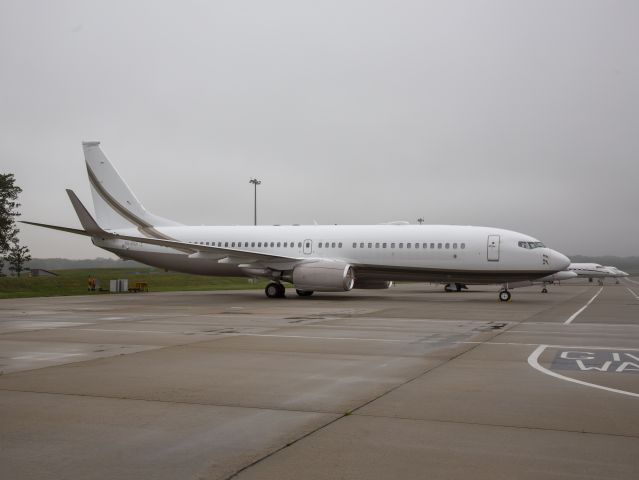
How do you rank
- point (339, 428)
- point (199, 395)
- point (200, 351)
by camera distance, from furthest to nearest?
point (200, 351) < point (199, 395) < point (339, 428)

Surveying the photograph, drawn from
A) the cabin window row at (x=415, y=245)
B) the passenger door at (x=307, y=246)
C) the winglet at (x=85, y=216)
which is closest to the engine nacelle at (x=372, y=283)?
the cabin window row at (x=415, y=245)

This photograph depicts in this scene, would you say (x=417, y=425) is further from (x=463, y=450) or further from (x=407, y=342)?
(x=407, y=342)

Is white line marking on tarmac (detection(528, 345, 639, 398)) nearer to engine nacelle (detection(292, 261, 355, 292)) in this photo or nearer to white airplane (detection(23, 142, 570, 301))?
white airplane (detection(23, 142, 570, 301))

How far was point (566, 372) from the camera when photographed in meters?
9.28

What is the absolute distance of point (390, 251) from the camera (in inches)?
1154

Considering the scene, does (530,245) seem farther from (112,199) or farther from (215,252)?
(112,199)

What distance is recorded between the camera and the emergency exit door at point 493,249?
27.7 meters

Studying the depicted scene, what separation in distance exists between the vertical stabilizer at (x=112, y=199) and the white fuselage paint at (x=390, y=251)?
6.03 ft

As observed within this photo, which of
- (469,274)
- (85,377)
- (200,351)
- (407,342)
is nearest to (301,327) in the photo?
(407,342)

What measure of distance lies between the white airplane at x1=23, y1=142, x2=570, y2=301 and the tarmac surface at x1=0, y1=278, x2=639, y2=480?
1383 cm

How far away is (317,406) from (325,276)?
21737 mm

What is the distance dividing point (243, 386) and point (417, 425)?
2.80 meters

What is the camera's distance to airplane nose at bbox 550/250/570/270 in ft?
90.0

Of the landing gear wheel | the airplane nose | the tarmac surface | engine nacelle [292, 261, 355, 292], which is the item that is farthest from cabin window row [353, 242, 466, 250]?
the tarmac surface
